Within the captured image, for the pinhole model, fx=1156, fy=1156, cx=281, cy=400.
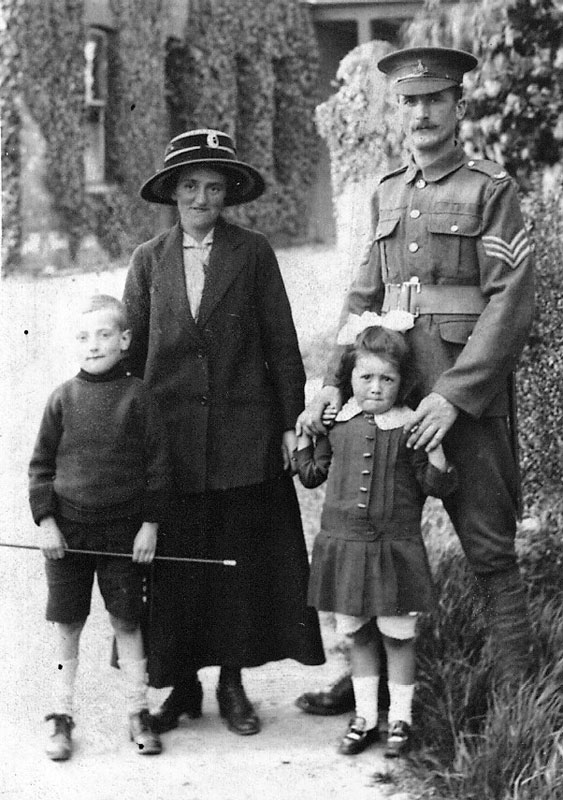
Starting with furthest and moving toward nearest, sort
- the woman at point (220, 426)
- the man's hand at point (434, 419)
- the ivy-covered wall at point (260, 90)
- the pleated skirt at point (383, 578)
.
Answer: the ivy-covered wall at point (260, 90) < the woman at point (220, 426) < the pleated skirt at point (383, 578) < the man's hand at point (434, 419)

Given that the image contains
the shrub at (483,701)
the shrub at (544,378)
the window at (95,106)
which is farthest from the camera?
the window at (95,106)

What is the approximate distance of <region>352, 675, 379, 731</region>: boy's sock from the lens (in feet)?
12.8

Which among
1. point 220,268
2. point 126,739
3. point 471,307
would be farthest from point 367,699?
point 220,268

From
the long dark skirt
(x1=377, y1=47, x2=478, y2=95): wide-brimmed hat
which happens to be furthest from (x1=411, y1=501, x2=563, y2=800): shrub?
(x1=377, y1=47, x2=478, y2=95): wide-brimmed hat

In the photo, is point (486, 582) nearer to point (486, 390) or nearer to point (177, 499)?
point (486, 390)

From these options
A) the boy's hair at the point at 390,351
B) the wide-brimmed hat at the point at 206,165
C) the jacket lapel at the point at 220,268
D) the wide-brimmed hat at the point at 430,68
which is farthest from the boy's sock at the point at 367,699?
the wide-brimmed hat at the point at 430,68

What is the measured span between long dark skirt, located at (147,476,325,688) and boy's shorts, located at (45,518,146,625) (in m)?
0.22

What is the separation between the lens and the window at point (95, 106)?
36.3 ft

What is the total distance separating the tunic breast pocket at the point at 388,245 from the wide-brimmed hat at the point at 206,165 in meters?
0.49

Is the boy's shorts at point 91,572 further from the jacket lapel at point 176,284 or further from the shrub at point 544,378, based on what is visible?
the shrub at point 544,378

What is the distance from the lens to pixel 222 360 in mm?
4117

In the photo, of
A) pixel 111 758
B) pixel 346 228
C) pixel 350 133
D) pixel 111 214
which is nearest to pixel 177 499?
pixel 111 758

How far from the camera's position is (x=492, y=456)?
380 centimetres

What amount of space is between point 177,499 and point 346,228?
205 inches
